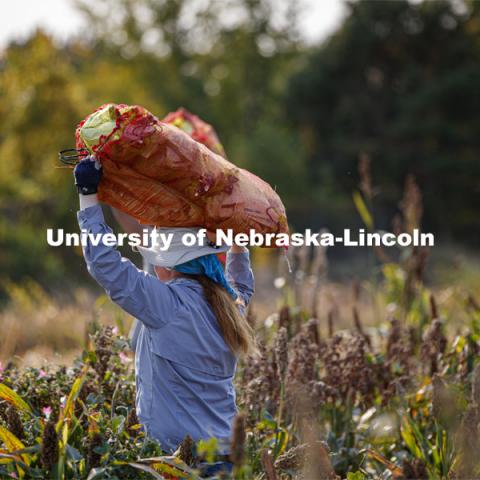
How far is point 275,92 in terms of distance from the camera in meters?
30.7

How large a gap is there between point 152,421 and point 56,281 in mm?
11014

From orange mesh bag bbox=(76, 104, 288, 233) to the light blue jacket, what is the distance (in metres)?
0.19

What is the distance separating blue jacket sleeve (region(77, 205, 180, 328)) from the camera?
2295 mm

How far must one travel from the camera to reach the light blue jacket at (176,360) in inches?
92.7

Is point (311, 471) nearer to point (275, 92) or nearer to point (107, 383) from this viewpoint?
point (107, 383)

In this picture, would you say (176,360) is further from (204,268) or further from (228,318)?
(204,268)

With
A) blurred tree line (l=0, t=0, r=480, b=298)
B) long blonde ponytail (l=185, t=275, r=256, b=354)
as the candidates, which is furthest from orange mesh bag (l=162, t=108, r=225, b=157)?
blurred tree line (l=0, t=0, r=480, b=298)

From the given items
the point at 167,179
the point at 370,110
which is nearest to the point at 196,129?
the point at 167,179

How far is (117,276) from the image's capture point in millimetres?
2299

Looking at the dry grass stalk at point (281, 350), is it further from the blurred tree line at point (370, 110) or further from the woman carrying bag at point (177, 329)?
the blurred tree line at point (370, 110)

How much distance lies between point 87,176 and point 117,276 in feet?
1.11

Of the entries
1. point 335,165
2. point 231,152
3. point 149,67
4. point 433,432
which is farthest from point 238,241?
point 149,67

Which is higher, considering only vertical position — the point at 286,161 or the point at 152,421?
the point at 286,161

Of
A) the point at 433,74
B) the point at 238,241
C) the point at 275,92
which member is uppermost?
the point at 275,92
